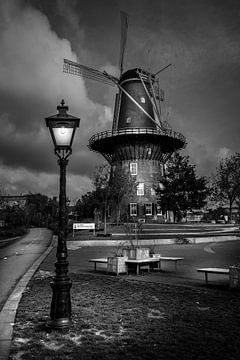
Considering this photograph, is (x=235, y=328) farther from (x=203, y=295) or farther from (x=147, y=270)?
(x=147, y=270)

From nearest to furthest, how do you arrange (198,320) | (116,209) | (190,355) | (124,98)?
(190,355) → (198,320) → (116,209) → (124,98)

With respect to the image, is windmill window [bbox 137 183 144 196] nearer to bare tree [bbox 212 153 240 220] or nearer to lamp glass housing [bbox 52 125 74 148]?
bare tree [bbox 212 153 240 220]

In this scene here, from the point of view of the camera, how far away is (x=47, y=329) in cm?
565

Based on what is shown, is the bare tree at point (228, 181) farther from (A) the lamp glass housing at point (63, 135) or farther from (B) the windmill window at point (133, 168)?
(A) the lamp glass housing at point (63, 135)

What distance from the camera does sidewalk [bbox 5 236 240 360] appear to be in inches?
184

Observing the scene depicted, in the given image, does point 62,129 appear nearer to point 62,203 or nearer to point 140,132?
point 62,203

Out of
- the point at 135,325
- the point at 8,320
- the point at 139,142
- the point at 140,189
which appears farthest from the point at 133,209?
the point at 135,325

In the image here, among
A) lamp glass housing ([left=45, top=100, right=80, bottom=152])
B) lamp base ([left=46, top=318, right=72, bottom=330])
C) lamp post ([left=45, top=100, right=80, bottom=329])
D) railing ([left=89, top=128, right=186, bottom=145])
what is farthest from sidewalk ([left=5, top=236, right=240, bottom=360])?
railing ([left=89, top=128, right=186, bottom=145])

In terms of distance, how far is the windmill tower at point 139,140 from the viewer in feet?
164

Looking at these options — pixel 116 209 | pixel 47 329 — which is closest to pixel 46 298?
pixel 47 329

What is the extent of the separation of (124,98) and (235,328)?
1955 inches

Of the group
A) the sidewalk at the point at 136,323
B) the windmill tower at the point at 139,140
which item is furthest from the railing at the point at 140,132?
the sidewalk at the point at 136,323

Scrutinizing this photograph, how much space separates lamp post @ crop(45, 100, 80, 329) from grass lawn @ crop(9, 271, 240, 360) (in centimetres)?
43

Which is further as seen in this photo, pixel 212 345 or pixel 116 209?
pixel 116 209
